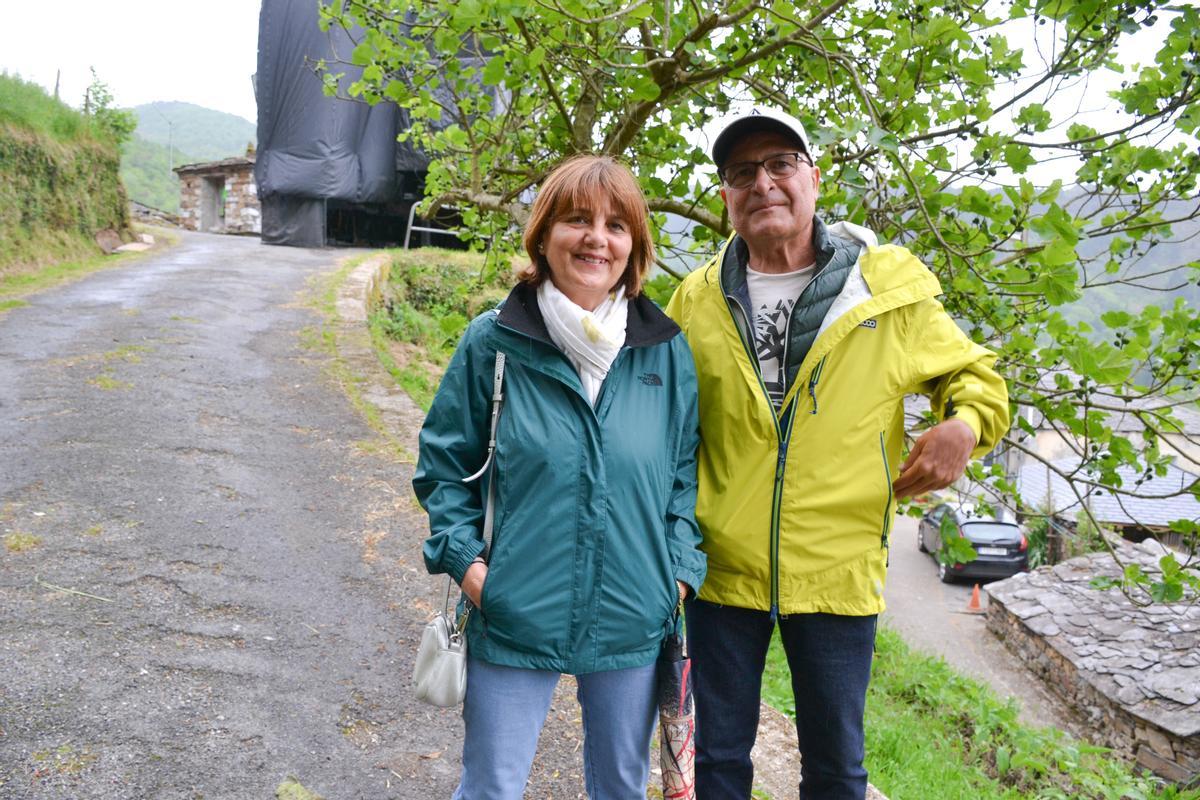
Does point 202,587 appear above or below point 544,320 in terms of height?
below

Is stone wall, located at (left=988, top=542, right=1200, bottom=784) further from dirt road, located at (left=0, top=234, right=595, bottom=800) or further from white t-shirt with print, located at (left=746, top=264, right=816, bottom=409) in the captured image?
white t-shirt with print, located at (left=746, top=264, right=816, bottom=409)

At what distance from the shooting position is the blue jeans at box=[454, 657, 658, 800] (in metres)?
1.87

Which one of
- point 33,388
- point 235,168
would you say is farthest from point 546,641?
point 235,168

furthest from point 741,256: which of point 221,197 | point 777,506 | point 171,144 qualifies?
point 171,144

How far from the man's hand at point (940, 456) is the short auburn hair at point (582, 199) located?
81 centimetres

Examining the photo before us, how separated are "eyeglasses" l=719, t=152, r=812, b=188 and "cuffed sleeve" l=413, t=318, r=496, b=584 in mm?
778

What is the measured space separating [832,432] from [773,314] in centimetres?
34

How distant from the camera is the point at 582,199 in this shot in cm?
193

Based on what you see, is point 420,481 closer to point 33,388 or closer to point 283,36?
point 33,388

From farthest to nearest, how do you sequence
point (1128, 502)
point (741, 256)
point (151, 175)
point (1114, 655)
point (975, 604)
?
point (151, 175) < point (1128, 502) < point (975, 604) < point (1114, 655) < point (741, 256)

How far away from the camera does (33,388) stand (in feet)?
21.2

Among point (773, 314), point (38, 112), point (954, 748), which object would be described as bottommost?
point (954, 748)

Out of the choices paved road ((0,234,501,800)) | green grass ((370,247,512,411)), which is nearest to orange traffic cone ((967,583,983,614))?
green grass ((370,247,512,411))

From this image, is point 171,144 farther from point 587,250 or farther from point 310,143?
point 587,250
